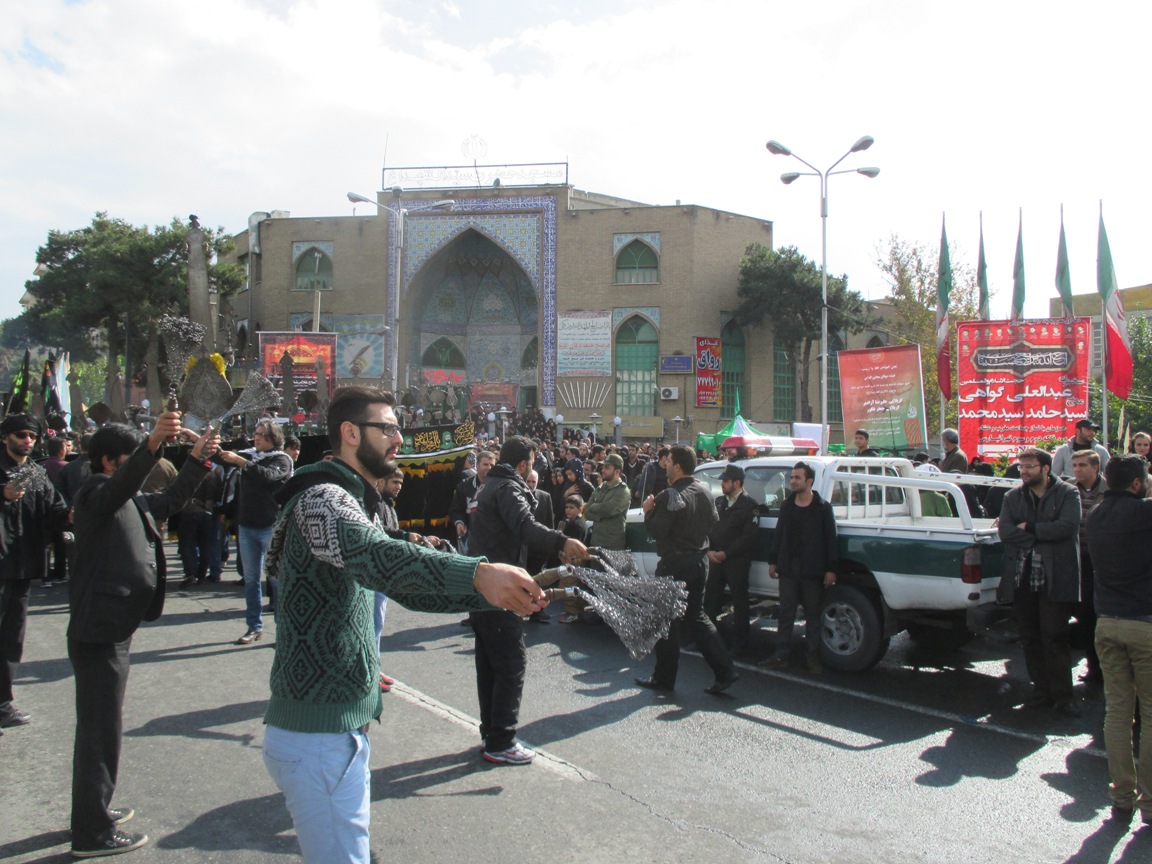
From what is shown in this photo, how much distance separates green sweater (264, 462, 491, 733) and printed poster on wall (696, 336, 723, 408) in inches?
1451

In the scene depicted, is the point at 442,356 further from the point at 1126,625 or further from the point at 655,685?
the point at 1126,625

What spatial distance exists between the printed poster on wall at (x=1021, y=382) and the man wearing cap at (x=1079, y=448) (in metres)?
4.03

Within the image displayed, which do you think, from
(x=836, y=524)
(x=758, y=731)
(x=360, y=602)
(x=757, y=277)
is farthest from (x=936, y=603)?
(x=757, y=277)

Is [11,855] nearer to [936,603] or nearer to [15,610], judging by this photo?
[15,610]

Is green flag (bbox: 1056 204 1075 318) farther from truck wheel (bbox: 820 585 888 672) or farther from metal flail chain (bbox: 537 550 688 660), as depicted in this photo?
metal flail chain (bbox: 537 550 688 660)

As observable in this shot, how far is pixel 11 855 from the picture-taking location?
364 cm

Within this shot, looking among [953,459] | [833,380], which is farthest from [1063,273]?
[833,380]

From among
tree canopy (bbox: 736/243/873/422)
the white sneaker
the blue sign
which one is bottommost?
the white sneaker

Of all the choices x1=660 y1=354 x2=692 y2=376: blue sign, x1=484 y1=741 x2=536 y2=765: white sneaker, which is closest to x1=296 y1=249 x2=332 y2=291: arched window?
x1=660 y1=354 x2=692 y2=376: blue sign

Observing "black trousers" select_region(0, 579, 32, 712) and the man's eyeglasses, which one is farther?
"black trousers" select_region(0, 579, 32, 712)

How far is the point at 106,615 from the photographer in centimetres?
366

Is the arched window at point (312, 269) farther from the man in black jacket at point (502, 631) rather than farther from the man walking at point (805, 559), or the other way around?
the man in black jacket at point (502, 631)

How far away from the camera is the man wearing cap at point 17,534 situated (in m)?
4.98

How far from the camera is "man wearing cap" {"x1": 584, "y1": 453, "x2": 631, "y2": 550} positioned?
846 centimetres
